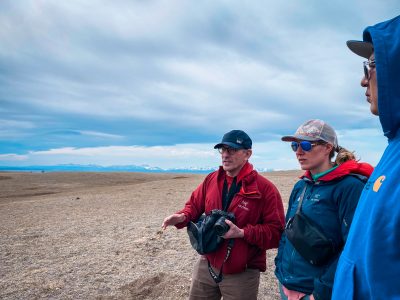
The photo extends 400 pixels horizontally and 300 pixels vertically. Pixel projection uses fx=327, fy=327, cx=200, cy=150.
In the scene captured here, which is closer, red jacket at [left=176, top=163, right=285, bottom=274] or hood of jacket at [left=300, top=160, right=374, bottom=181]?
hood of jacket at [left=300, top=160, right=374, bottom=181]

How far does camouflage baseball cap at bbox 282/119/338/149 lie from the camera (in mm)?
3070

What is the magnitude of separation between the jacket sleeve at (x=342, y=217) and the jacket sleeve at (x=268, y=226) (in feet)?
3.06

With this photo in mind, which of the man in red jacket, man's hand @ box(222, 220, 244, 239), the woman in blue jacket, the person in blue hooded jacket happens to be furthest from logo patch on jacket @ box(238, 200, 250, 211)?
the person in blue hooded jacket

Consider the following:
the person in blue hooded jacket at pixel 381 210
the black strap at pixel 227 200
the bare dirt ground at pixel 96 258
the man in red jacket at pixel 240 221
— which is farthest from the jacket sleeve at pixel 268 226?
the bare dirt ground at pixel 96 258

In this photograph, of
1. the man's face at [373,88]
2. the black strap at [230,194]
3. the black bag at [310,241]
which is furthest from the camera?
the black strap at [230,194]

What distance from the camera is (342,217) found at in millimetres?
2535

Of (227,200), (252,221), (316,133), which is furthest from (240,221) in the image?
(316,133)

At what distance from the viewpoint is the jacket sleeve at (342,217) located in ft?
7.92

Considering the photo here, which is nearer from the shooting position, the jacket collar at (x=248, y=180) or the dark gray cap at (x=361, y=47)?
the dark gray cap at (x=361, y=47)

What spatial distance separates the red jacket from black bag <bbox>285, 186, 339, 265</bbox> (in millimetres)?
699

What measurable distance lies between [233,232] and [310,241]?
0.92 m

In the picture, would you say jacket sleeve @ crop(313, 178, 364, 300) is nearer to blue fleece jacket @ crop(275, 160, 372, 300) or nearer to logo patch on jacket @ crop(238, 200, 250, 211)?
blue fleece jacket @ crop(275, 160, 372, 300)

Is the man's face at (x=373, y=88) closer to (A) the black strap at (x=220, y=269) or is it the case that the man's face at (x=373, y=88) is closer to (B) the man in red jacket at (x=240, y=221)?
(B) the man in red jacket at (x=240, y=221)

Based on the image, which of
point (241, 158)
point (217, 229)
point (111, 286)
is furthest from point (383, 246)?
point (111, 286)
